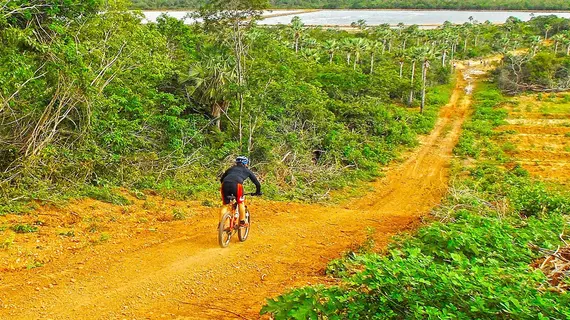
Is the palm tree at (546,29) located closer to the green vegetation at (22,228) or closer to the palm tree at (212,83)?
the palm tree at (212,83)

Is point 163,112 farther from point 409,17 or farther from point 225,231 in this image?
point 409,17

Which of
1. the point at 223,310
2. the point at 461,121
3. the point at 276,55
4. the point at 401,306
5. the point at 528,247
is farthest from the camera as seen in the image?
the point at 461,121

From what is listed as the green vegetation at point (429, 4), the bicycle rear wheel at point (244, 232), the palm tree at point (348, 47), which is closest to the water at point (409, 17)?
the green vegetation at point (429, 4)

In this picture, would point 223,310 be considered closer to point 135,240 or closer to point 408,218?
point 135,240

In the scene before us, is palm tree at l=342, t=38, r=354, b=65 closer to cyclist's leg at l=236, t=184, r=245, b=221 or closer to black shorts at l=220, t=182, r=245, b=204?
cyclist's leg at l=236, t=184, r=245, b=221

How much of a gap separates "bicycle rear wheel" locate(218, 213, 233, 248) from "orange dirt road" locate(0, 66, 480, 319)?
16 cm

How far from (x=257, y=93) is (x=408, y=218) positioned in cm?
981

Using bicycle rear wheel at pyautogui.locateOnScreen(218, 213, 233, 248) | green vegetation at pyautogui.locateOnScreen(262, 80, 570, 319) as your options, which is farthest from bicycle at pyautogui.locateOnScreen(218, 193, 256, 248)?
green vegetation at pyautogui.locateOnScreen(262, 80, 570, 319)

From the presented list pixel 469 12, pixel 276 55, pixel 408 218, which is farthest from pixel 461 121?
pixel 469 12

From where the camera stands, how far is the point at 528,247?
7273 millimetres

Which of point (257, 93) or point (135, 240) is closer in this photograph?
point (135, 240)

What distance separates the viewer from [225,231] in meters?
8.52

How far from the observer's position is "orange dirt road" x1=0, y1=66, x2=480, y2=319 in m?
6.36

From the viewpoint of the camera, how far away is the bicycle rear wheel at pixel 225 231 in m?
8.31
